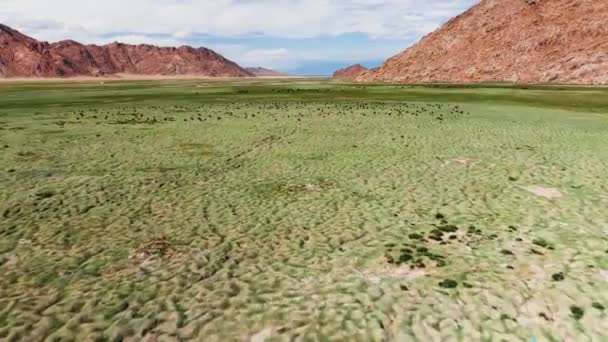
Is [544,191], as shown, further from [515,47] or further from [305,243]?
[515,47]

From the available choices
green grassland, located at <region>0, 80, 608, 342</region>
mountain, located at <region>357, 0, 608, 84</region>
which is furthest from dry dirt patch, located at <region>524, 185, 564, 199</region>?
mountain, located at <region>357, 0, 608, 84</region>

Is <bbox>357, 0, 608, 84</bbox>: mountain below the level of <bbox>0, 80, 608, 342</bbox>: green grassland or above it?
above

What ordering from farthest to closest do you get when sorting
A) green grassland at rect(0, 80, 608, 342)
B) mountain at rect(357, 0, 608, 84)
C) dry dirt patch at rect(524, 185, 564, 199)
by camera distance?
mountain at rect(357, 0, 608, 84)
dry dirt patch at rect(524, 185, 564, 199)
green grassland at rect(0, 80, 608, 342)

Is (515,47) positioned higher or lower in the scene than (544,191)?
higher

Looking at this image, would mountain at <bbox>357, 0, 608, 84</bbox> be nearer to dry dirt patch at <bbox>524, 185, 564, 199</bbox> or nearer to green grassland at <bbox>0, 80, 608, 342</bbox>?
dry dirt patch at <bbox>524, 185, 564, 199</bbox>

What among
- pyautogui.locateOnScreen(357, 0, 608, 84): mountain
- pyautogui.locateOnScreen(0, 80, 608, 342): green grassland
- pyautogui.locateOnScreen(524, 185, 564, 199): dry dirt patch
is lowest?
pyautogui.locateOnScreen(0, 80, 608, 342): green grassland

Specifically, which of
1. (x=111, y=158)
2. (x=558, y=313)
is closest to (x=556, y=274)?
(x=558, y=313)

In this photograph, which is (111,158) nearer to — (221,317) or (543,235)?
(221,317)

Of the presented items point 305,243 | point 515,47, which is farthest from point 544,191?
point 515,47
